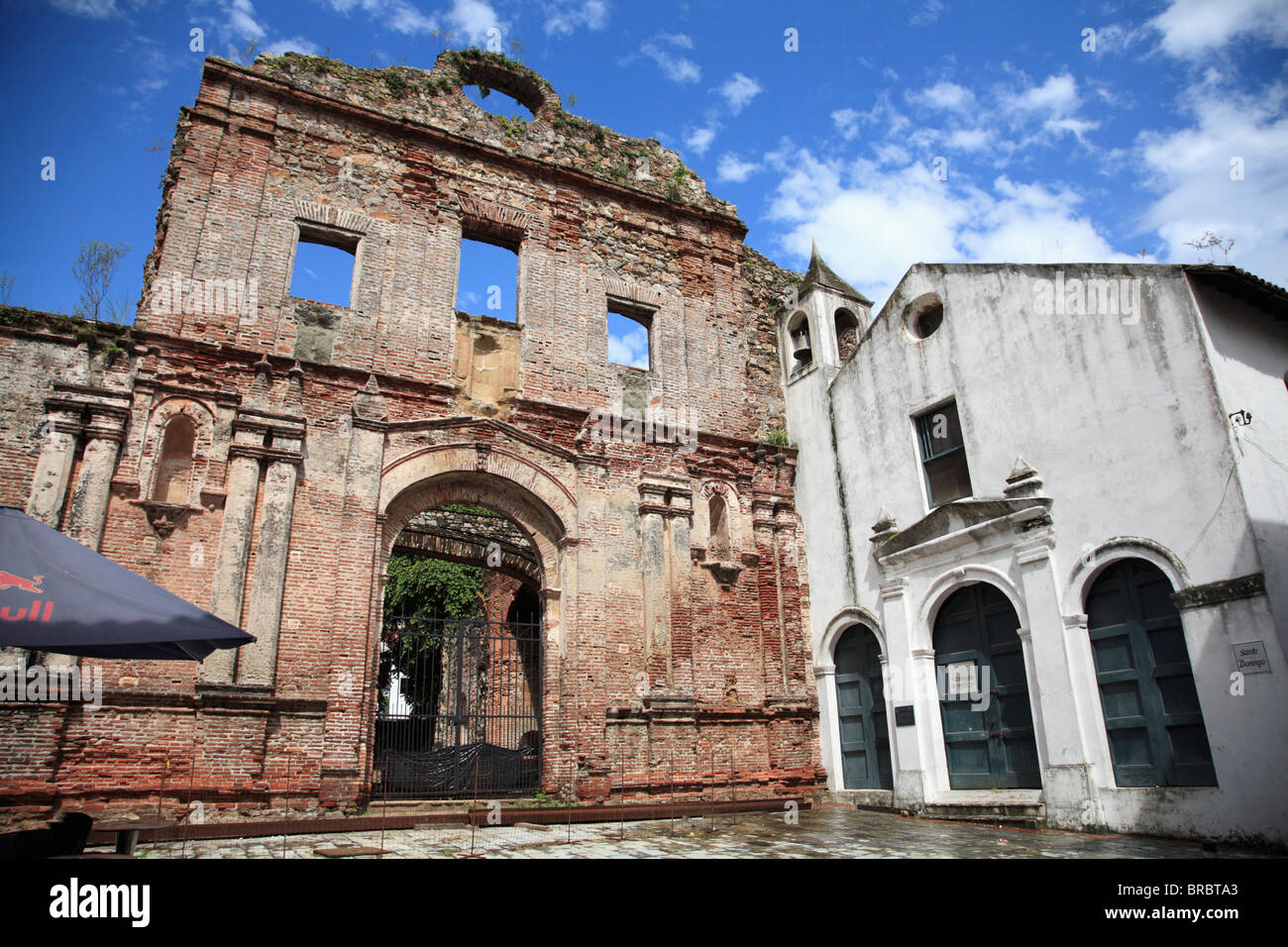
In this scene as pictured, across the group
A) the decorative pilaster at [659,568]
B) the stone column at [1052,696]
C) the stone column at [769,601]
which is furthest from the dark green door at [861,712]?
the decorative pilaster at [659,568]

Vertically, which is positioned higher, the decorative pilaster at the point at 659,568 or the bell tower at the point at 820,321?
the bell tower at the point at 820,321

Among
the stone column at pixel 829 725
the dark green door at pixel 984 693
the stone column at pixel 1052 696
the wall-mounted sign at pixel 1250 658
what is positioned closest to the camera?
the wall-mounted sign at pixel 1250 658

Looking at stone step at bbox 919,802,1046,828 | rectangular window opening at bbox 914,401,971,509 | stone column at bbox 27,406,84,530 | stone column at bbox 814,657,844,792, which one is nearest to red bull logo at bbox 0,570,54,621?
stone column at bbox 27,406,84,530

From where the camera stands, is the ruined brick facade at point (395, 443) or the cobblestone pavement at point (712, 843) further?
the ruined brick facade at point (395, 443)

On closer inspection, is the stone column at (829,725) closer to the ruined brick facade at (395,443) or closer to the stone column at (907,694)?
the ruined brick facade at (395,443)

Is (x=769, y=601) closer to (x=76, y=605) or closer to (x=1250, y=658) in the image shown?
(x=1250, y=658)

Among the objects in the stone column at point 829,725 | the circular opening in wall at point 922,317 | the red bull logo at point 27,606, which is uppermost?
the circular opening in wall at point 922,317

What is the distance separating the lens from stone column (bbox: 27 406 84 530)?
28.6 ft

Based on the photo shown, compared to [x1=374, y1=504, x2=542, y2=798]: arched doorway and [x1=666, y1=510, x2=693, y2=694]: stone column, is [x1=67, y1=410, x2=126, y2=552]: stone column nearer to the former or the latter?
[x1=374, y1=504, x2=542, y2=798]: arched doorway

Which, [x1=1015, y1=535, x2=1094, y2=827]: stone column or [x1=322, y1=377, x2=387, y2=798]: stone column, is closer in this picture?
[x1=1015, y1=535, x2=1094, y2=827]: stone column

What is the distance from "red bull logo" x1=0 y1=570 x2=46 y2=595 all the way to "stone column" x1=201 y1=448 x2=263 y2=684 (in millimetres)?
4359

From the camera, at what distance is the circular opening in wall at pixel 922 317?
1159 cm

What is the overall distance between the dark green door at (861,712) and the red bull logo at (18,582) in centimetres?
998
